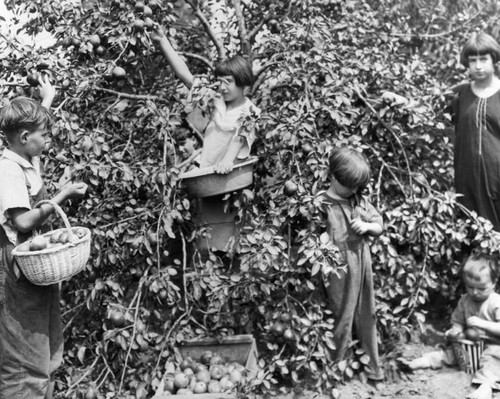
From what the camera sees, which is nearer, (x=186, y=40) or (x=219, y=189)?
(x=219, y=189)

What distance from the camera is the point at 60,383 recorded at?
378 centimetres

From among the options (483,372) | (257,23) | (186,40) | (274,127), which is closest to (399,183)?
(274,127)

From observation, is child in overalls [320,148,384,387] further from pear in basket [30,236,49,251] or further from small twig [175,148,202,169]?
pear in basket [30,236,49,251]

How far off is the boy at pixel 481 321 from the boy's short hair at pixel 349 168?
825 mm

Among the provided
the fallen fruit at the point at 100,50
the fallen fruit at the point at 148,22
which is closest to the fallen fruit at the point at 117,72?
the fallen fruit at the point at 100,50

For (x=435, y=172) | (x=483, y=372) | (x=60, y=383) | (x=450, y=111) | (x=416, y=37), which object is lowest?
(x=483, y=372)

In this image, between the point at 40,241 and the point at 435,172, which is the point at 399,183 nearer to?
the point at 435,172

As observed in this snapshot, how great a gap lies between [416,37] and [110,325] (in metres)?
2.82

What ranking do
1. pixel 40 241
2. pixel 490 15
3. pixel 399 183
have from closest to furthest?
1. pixel 40 241
2. pixel 399 183
3. pixel 490 15

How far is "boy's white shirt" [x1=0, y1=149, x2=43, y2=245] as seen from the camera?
2.97m

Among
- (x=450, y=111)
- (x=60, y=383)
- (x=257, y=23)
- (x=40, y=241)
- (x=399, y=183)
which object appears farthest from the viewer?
(x=257, y=23)

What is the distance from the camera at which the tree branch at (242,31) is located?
4773 mm

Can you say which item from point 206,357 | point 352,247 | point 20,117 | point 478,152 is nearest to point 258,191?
point 352,247

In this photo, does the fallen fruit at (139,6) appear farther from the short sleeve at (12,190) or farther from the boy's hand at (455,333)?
the boy's hand at (455,333)
